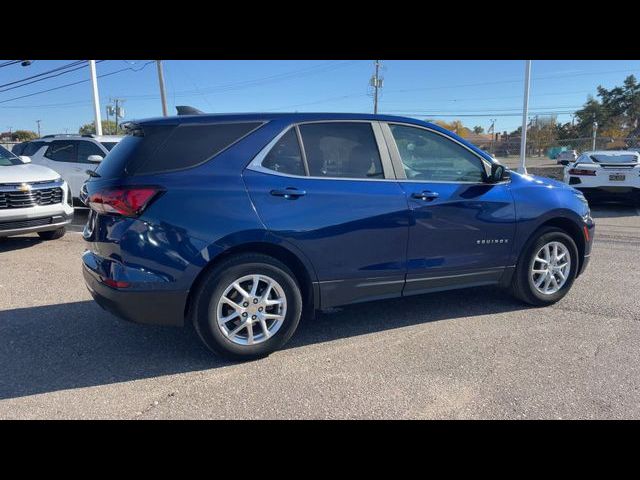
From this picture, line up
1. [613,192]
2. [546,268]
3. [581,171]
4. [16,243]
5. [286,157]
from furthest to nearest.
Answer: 1. [581,171]
2. [613,192]
3. [16,243]
4. [546,268]
5. [286,157]

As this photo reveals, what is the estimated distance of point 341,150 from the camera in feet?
12.1

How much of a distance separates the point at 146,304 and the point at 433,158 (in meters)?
2.61

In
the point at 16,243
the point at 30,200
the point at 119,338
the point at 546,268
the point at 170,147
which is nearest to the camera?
the point at 170,147

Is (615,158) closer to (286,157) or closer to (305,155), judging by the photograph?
(305,155)

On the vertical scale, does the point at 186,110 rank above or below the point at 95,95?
below

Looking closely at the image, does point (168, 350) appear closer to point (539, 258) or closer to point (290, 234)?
point (290, 234)

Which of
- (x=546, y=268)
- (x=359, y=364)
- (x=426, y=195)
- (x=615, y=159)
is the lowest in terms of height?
(x=359, y=364)

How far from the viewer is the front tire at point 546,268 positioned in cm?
439

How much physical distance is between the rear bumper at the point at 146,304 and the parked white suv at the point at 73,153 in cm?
771

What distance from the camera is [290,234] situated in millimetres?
3373

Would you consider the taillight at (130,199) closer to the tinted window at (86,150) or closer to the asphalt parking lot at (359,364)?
the asphalt parking lot at (359,364)

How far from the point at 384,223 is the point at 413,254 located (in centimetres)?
41

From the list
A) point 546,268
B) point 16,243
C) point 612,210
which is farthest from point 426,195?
point 612,210
